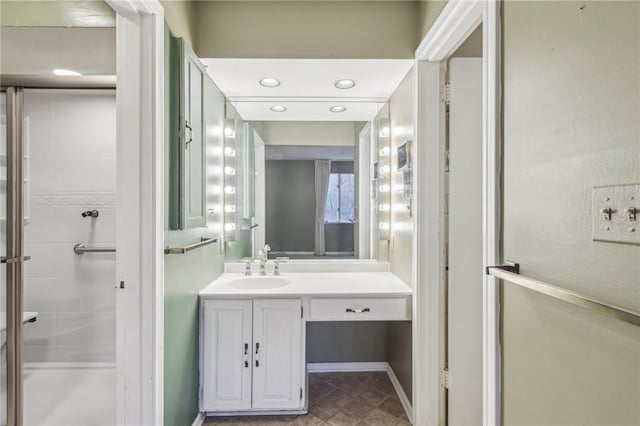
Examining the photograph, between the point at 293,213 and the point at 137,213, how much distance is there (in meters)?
1.47

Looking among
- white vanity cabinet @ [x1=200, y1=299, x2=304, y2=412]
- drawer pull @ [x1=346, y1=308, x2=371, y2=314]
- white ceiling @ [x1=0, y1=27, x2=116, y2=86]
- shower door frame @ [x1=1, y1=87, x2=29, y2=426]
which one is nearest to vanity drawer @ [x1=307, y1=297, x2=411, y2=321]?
drawer pull @ [x1=346, y1=308, x2=371, y2=314]

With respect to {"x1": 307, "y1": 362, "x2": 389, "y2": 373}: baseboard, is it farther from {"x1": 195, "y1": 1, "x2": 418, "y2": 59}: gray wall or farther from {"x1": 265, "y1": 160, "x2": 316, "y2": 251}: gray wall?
{"x1": 195, "y1": 1, "x2": 418, "y2": 59}: gray wall

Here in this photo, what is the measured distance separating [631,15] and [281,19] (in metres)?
1.67

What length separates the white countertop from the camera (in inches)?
77.4

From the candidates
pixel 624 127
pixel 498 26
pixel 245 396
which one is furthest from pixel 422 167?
pixel 245 396

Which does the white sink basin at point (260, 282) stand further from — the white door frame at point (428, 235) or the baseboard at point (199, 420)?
the white door frame at point (428, 235)

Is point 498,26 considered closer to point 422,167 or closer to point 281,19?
point 422,167

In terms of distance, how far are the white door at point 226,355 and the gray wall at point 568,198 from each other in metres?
1.43

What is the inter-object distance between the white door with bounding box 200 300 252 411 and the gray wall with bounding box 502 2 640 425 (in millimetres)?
1427

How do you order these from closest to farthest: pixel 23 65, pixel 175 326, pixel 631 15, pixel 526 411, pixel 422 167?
1. pixel 631 15
2. pixel 526 411
3. pixel 175 326
4. pixel 422 167
5. pixel 23 65

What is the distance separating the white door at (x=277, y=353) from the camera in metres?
1.97

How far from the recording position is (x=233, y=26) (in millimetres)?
1864

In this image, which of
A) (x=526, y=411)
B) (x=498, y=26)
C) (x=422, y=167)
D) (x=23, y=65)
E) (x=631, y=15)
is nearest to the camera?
(x=631, y=15)

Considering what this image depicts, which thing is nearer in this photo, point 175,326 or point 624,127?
point 624,127
